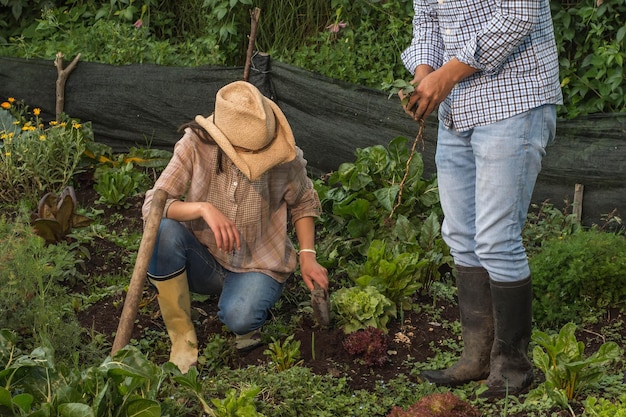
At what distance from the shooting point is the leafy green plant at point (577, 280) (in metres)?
4.30

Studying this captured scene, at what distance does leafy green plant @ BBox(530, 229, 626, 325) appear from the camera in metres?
4.30

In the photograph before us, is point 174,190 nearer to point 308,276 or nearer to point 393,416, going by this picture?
point 308,276

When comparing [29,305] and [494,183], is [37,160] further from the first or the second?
[494,183]

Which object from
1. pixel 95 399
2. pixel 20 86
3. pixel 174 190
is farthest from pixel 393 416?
pixel 20 86

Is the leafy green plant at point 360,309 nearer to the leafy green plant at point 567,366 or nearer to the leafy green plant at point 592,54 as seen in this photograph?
the leafy green plant at point 567,366

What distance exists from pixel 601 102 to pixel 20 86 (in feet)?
13.4

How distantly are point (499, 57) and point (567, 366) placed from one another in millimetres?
1117

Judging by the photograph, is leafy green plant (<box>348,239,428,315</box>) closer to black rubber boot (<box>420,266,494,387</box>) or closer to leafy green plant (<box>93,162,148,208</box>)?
black rubber boot (<box>420,266,494,387</box>)

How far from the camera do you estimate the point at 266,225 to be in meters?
4.20

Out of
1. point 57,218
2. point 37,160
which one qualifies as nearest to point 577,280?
point 57,218

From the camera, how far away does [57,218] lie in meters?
4.96

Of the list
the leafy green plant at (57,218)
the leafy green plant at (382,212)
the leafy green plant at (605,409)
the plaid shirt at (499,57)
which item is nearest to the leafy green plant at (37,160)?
the leafy green plant at (57,218)

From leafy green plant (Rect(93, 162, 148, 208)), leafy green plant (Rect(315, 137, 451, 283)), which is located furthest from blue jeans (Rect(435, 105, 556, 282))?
leafy green plant (Rect(93, 162, 148, 208))

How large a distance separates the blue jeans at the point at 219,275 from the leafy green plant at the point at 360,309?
0.28 m
